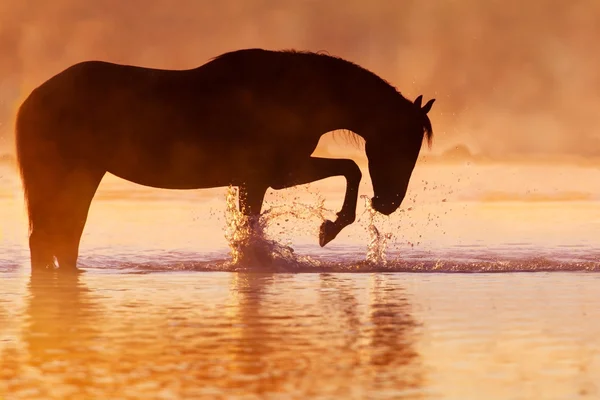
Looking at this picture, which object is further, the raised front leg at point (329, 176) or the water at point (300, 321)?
the raised front leg at point (329, 176)

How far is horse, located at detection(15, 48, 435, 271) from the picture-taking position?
12.8 m

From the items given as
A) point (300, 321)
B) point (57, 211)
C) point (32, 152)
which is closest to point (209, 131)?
point (57, 211)

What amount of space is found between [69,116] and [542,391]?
9.38m

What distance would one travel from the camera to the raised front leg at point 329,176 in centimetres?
1240

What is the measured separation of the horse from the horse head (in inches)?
0.4

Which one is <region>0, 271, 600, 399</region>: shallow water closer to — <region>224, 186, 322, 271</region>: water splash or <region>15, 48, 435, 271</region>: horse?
<region>224, 186, 322, 271</region>: water splash

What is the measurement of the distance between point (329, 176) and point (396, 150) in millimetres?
851

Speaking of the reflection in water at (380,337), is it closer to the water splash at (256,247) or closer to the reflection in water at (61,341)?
the reflection in water at (61,341)

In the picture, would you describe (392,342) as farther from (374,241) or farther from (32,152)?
(32,152)

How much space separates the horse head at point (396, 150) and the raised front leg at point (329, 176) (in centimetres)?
50

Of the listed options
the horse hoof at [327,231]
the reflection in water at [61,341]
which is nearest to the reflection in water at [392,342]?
the reflection in water at [61,341]

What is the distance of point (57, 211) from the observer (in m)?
13.3

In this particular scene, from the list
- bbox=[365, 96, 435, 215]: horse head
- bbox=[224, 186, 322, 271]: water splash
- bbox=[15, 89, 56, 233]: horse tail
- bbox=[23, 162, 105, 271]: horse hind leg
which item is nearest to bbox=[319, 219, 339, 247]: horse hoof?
bbox=[224, 186, 322, 271]: water splash

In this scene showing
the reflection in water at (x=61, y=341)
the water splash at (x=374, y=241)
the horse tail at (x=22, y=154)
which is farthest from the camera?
the horse tail at (x=22, y=154)
